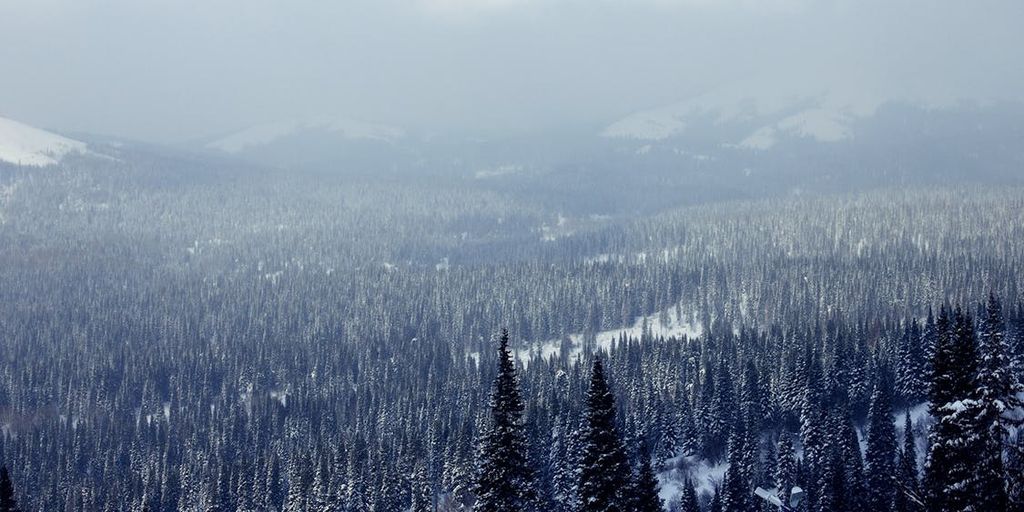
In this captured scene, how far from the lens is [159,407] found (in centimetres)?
19788

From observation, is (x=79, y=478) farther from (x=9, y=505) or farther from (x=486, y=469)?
(x=486, y=469)

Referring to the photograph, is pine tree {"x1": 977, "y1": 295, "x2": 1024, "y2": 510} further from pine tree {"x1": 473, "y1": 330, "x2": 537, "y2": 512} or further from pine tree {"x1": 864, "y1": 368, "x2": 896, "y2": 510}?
pine tree {"x1": 864, "y1": 368, "x2": 896, "y2": 510}

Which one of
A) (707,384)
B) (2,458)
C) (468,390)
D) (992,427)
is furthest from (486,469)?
(2,458)

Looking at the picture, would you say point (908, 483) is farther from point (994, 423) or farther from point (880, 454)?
point (994, 423)

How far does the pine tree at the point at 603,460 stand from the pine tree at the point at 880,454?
63.7 meters

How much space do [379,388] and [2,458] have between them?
7029 cm

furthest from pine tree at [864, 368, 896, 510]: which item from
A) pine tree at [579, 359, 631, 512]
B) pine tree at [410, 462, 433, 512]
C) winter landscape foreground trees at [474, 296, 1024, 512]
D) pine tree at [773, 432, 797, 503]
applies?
pine tree at [579, 359, 631, 512]

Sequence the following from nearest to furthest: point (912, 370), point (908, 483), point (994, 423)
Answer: point (994, 423)
point (908, 483)
point (912, 370)

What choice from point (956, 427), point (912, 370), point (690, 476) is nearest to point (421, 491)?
point (690, 476)

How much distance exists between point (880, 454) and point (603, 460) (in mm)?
75056

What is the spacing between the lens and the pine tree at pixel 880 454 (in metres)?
89.8

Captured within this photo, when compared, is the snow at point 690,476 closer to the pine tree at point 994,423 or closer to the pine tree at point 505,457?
the pine tree at point 505,457

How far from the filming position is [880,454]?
9681 cm

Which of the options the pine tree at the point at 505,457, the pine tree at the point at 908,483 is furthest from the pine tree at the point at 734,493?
the pine tree at the point at 505,457
